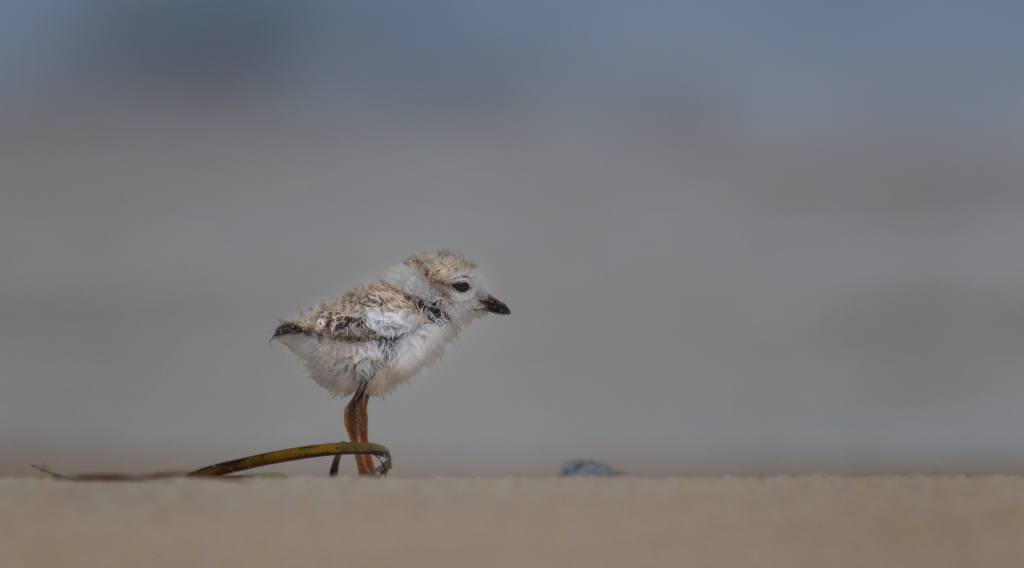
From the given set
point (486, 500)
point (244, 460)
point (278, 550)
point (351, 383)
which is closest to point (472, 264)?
point (351, 383)

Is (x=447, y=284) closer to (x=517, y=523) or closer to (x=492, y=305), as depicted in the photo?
(x=492, y=305)

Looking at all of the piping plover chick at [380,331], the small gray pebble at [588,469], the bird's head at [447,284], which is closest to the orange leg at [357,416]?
the piping plover chick at [380,331]

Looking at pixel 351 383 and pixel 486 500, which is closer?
pixel 486 500

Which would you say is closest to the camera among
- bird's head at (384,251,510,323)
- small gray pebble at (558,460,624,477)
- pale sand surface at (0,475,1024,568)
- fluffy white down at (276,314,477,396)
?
pale sand surface at (0,475,1024,568)

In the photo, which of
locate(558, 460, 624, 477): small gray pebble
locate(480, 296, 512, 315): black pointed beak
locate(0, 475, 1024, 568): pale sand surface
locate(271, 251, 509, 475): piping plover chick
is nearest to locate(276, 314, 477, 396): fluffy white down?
locate(271, 251, 509, 475): piping plover chick

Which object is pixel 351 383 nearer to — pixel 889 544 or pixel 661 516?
pixel 661 516

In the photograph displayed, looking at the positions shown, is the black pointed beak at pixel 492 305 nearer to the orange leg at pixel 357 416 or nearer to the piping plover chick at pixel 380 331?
the piping plover chick at pixel 380 331

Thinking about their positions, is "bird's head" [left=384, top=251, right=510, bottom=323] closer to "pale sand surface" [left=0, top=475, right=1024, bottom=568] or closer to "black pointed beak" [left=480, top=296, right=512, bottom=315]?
"black pointed beak" [left=480, top=296, right=512, bottom=315]
